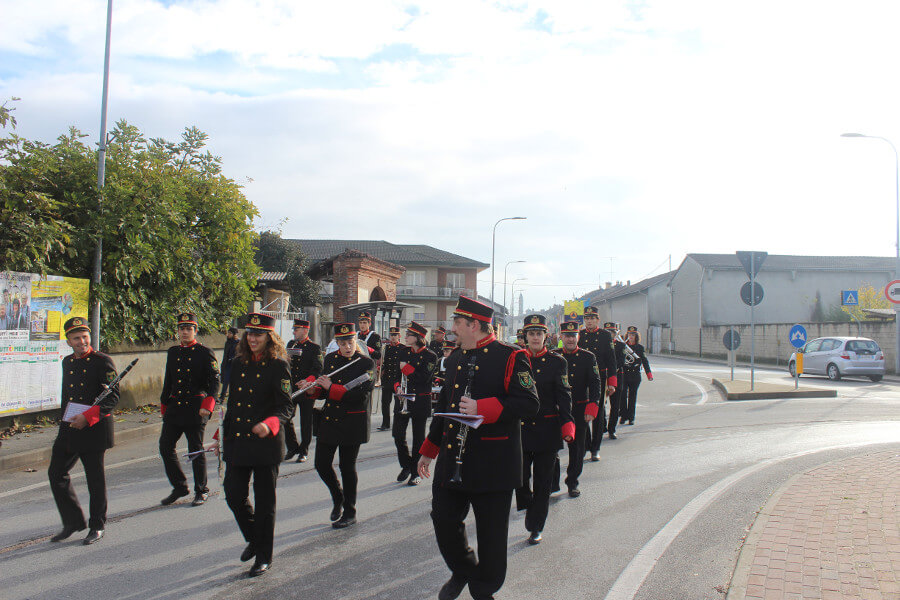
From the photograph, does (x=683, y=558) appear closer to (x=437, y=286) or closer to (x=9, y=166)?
(x=9, y=166)

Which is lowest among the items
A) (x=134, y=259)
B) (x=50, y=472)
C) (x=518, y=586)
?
(x=518, y=586)

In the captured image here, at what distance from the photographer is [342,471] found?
604cm

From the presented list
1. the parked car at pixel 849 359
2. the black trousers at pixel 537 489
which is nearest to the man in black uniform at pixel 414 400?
the black trousers at pixel 537 489

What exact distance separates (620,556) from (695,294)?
5530 centimetres

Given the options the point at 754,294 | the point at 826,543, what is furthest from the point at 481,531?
the point at 754,294

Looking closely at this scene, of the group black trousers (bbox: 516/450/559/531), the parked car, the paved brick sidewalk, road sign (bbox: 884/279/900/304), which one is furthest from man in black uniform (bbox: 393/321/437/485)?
road sign (bbox: 884/279/900/304)

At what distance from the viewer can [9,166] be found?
11898mm

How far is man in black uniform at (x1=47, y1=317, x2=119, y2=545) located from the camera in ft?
18.3

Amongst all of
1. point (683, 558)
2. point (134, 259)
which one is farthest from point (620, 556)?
point (134, 259)

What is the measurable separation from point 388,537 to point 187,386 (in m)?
2.63

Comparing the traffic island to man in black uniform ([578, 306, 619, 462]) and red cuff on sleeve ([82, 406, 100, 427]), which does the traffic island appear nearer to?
man in black uniform ([578, 306, 619, 462])

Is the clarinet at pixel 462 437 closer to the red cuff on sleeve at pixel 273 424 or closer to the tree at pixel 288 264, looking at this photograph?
the red cuff on sleeve at pixel 273 424

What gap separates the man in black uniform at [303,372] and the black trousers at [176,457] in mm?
1077

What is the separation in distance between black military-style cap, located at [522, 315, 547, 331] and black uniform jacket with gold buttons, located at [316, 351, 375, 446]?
1576 mm
